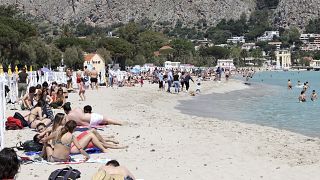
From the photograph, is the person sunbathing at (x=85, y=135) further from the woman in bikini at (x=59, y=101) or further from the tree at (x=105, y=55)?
the tree at (x=105, y=55)

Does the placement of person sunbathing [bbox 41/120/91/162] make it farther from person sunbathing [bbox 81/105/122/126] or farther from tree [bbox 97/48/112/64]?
tree [bbox 97/48/112/64]

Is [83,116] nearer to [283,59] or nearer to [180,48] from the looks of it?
[180,48]

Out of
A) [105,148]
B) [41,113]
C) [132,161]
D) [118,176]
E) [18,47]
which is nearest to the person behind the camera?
[118,176]

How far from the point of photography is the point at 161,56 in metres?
114

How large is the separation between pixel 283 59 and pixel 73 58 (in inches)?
5145

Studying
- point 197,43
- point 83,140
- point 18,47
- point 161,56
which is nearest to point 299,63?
point 197,43

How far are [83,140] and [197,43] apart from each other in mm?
189508

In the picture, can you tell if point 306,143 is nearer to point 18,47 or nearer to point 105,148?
point 105,148

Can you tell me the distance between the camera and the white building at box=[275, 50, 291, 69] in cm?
19050

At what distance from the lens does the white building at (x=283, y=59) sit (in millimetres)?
190500

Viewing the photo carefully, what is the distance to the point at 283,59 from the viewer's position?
193 m

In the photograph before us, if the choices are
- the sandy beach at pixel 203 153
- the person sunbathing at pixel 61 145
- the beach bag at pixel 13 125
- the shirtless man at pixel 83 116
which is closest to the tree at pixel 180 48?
the sandy beach at pixel 203 153

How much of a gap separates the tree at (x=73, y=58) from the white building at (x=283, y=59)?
122625mm

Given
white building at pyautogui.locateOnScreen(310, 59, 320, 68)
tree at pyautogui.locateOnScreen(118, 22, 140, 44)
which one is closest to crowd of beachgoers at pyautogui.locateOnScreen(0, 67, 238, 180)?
tree at pyautogui.locateOnScreen(118, 22, 140, 44)
